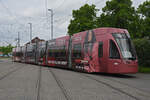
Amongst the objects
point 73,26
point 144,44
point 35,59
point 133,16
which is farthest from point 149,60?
point 73,26

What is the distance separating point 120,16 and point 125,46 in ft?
60.2

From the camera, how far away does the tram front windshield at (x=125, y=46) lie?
12047mm

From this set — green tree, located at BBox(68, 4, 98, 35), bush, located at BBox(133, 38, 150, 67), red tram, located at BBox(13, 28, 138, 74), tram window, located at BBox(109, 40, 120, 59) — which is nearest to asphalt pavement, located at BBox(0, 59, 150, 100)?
red tram, located at BBox(13, 28, 138, 74)

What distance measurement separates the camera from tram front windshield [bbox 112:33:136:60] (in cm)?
1205

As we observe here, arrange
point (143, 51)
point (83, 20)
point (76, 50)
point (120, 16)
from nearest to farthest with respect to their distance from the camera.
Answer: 1. point (76, 50)
2. point (143, 51)
3. point (120, 16)
4. point (83, 20)

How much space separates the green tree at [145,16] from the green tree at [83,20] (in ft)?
28.8

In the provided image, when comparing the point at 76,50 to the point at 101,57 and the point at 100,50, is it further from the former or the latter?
the point at 101,57

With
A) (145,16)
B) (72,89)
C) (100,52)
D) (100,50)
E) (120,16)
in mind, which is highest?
(145,16)

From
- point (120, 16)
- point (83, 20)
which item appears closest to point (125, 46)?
point (120, 16)

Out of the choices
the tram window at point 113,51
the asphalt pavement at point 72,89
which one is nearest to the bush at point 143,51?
the tram window at point 113,51

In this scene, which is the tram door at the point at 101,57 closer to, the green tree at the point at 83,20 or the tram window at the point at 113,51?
the tram window at the point at 113,51

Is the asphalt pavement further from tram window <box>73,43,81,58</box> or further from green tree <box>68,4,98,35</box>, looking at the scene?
green tree <box>68,4,98,35</box>

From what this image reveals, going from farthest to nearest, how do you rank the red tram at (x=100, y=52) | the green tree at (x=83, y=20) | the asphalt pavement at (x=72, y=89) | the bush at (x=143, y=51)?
the green tree at (x=83, y=20), the bush at (x=143, y=51), the red tram at (x=100, y=52), the asphalt pavement at (x=72, y=89)

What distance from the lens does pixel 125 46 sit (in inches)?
482
